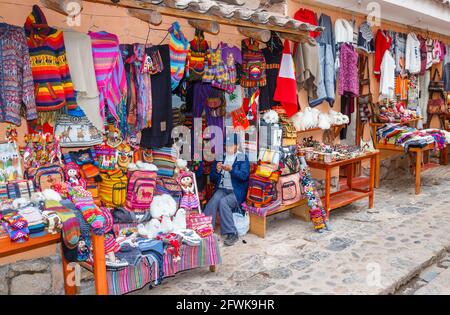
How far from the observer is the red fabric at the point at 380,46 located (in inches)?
300

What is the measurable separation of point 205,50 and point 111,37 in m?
1.17

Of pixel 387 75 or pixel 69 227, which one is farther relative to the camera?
pixel 387 75

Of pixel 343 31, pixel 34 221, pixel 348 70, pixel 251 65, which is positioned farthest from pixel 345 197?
pixel 34 221

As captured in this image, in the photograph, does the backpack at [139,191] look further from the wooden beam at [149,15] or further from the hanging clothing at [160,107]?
the wooden beam at [149,15]

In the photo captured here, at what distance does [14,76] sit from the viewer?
11.3 feet

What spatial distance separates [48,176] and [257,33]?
9.55 ft

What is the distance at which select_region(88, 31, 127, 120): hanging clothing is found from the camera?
3.98 meters

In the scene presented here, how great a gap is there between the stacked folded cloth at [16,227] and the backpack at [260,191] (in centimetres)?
281

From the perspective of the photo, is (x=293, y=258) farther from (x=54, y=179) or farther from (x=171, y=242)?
(x=54, y=179)

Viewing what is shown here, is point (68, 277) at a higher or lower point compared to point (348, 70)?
lower

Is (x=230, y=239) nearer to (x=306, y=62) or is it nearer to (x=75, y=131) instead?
(x=75, y=131)

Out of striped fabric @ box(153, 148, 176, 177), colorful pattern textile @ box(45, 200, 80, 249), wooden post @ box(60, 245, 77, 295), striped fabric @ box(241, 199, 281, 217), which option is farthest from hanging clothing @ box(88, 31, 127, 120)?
striped fabric @ box(241, 199, 281, 217)

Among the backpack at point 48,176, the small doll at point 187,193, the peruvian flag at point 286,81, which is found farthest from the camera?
the peruvian flag at point 286,81

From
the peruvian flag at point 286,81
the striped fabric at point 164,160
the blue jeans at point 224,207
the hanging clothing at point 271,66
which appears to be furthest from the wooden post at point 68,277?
the peruvian flag at point 286,81
